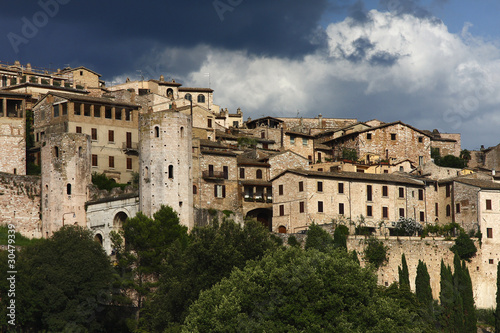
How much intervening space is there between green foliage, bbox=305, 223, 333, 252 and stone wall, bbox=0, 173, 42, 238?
21525mm

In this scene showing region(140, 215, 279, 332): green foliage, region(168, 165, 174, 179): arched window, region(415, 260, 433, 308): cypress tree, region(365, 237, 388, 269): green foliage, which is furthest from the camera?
region(365, 237, 388, 269): green foliage

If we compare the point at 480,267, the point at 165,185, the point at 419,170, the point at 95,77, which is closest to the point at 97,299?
the point at 165,185

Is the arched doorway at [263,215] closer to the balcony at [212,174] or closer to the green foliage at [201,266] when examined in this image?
the balcony at [212,174]

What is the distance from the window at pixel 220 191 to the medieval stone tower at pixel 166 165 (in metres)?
6.88

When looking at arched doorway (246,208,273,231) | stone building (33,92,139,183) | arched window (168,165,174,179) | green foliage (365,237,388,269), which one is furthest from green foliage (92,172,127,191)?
green foliage (365,237,388,269)

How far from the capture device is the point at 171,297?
5534 cm

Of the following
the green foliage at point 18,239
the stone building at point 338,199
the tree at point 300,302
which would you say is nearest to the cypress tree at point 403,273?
the stone building at point 338,199

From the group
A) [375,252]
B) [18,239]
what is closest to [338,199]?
[375,252]

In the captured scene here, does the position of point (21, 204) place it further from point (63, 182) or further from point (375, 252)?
point (375, 252)

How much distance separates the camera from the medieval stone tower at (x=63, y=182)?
74.2 m

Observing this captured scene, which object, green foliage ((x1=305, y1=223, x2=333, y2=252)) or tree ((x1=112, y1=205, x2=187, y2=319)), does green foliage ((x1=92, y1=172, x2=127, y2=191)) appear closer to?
tree ((x1=112, y1=205, x2=187, y2=319))

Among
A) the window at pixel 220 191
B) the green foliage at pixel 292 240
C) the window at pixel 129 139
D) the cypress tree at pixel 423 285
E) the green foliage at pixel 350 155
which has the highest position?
the window at pixel 129 139

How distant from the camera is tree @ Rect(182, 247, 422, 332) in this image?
152 ft

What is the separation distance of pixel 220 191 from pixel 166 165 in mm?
9392
